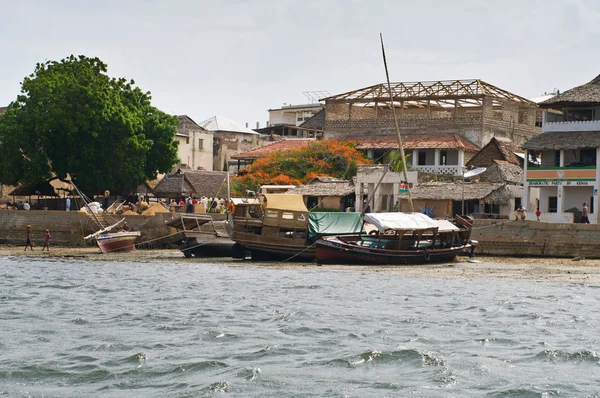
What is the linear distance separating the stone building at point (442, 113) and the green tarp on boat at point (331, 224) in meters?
24.6

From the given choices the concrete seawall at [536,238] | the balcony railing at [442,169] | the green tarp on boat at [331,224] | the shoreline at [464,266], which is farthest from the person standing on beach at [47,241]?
the balcony railing at [442,169]

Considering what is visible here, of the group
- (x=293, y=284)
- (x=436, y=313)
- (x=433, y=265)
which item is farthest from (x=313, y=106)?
(x=436, y=313)

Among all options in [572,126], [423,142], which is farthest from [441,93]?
[572,126]

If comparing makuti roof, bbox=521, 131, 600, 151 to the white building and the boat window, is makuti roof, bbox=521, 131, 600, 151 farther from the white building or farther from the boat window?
the boat window

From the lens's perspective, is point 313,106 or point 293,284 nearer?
point 293,284

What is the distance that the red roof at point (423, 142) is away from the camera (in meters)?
63.3

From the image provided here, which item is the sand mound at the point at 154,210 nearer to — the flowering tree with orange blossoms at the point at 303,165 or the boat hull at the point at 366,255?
the flowering tree with orange blossoms at the point at 303,165

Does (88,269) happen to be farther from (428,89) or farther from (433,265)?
(428,89)

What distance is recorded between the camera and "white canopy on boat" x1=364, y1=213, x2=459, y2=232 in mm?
37812

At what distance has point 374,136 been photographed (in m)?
69.5

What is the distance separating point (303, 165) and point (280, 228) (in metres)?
25.7

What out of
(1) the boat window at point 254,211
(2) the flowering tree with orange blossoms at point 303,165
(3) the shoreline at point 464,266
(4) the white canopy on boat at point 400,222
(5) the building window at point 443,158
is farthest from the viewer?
(2) the flowering tree with orange blossoms at point 303,165

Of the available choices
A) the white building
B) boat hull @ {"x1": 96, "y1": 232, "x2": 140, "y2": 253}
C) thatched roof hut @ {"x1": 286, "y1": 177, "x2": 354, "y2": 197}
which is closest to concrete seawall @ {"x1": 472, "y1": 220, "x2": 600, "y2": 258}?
the white building

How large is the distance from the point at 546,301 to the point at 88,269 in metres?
17.8
